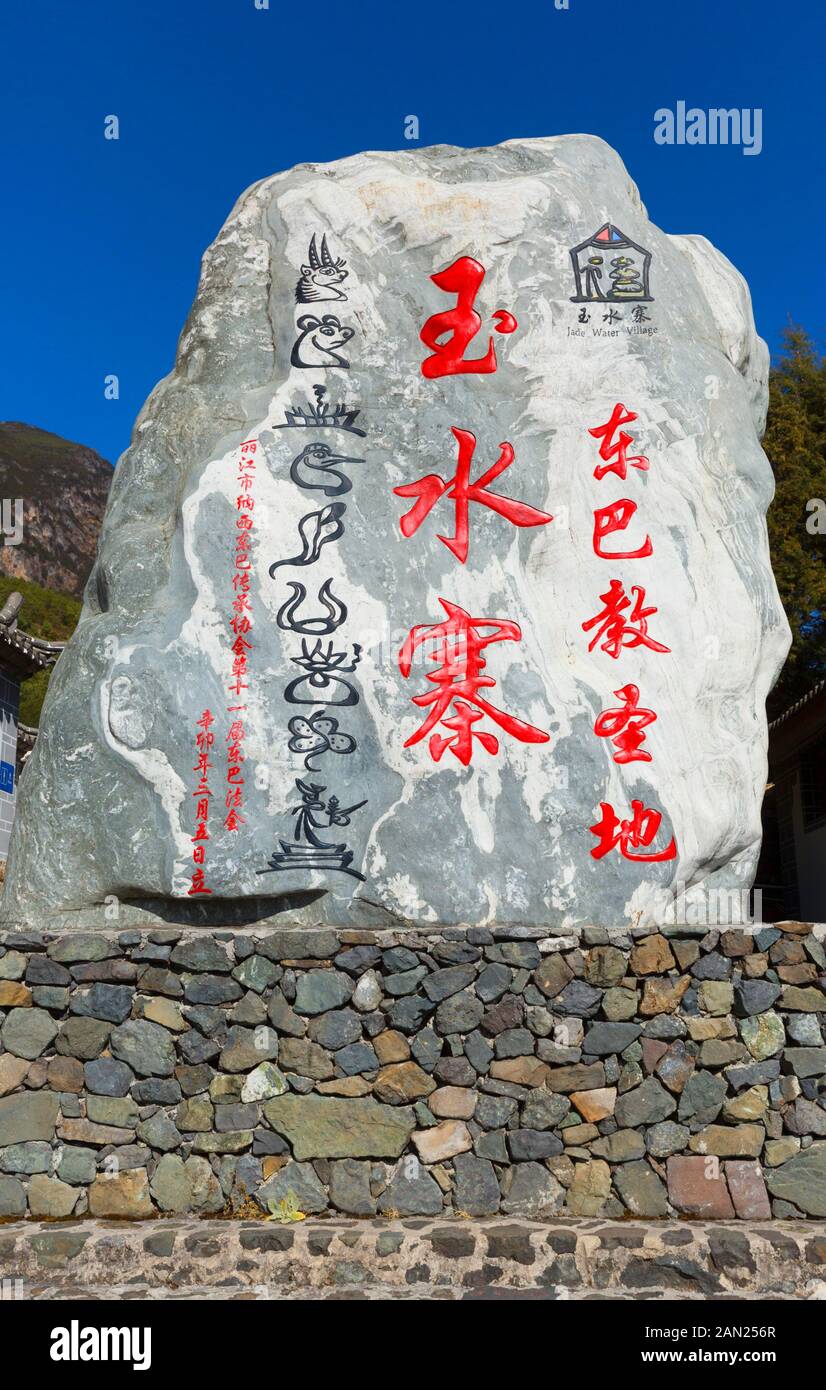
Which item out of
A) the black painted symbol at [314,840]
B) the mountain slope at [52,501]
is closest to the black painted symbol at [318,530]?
the black painted symbol at [314,840]

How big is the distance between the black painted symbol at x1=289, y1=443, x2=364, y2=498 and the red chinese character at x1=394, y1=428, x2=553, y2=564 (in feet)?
0.86

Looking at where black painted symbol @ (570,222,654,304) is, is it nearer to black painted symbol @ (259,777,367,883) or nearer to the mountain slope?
black painted symbol @ (259,777,367,883)

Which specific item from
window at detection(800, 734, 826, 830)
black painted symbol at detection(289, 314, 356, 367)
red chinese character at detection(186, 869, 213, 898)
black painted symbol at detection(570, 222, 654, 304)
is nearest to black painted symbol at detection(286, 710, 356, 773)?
red chinese character at detection(186, 869, 213, 898)

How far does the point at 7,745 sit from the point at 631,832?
11596mm

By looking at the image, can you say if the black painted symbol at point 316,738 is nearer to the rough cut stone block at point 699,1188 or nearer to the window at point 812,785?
the rough cut stone block at point 699,1188

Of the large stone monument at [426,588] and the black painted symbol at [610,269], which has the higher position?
the black painted symbol at [610,269]

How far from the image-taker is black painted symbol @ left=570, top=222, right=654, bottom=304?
5.75m

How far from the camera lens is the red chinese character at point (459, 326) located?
5.64m

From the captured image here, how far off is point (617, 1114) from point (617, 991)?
48cm

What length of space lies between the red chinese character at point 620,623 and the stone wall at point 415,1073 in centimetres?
133

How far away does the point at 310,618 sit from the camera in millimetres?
5273

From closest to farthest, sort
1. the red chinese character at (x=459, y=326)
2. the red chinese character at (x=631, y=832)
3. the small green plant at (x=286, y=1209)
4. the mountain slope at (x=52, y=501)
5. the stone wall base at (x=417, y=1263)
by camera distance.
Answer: the stone wall base at (x=417, y=1263) → the small green plant at (x=286, y=1209) → the red chinese character at (x=631, y=832) → the red chinese character at (x=459, y=326) → the mountain slope at (x=52, y=501)

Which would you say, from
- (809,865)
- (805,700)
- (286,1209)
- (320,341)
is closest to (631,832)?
(286,1209)

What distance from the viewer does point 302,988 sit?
480 cm
